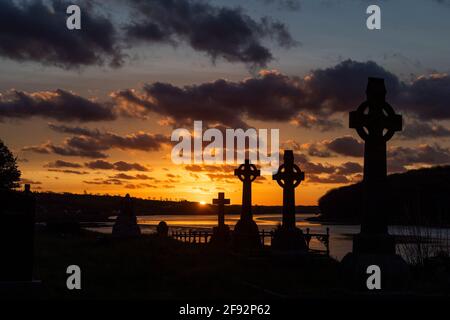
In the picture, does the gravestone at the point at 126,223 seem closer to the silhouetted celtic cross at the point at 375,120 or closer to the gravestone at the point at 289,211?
the gravestone at the point at 289,211

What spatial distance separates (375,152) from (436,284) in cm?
374

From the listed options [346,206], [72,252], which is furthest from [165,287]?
[346,206]

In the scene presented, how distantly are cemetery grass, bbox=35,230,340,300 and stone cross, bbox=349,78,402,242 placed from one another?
238cm

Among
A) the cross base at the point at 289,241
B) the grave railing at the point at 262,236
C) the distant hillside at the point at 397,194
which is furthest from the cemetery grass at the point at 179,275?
the distant hillside at the point at 397,194

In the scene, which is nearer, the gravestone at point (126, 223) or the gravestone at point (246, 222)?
the gravestone at point (246, 222)

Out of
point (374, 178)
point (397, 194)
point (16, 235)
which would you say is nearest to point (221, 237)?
point (374, 178)

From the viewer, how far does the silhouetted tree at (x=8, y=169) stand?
193 feet

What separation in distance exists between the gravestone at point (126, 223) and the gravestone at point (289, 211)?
557 inches

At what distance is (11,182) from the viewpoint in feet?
196

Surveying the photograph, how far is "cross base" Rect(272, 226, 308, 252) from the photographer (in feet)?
78.1

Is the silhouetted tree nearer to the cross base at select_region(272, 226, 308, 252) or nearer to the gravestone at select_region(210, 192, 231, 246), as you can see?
the gravestone at select_region(210, 192, 231, 246)

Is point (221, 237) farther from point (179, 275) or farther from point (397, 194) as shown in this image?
point (397, 194)

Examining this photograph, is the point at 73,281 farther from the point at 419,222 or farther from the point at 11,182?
the point at 11,182
